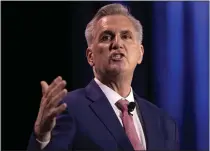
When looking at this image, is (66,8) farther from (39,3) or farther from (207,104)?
(207,104)

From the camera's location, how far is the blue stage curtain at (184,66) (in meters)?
1.68

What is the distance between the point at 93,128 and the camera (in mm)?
1362

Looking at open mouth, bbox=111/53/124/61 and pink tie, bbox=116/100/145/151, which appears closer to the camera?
pink tie, bbox=116/100/145/151

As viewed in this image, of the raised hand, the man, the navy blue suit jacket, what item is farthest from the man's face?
the raised hand

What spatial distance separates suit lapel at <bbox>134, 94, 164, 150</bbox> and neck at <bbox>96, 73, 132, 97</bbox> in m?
0.07

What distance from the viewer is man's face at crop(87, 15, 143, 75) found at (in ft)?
4.96

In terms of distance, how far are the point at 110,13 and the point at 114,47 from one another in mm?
174

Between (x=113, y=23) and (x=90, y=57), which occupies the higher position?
(x=113, y=23)

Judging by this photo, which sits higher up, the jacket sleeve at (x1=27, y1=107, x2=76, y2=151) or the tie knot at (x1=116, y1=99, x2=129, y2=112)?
the tie knot at (x1=116, y1=99, x2=129, y2=112)

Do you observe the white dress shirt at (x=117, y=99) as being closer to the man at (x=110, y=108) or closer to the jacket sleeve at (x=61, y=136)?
the man at (x=110, y=108)

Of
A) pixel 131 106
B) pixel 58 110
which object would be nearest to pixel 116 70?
pixel 131 106

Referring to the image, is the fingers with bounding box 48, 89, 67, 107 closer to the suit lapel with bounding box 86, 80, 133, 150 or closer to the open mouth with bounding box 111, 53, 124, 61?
the suit lapel with bounding box 86, 80, 133, 150

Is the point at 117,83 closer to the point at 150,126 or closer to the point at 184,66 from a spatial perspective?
the point at 150,126

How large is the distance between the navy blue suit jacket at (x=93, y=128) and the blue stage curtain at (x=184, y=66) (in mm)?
182
